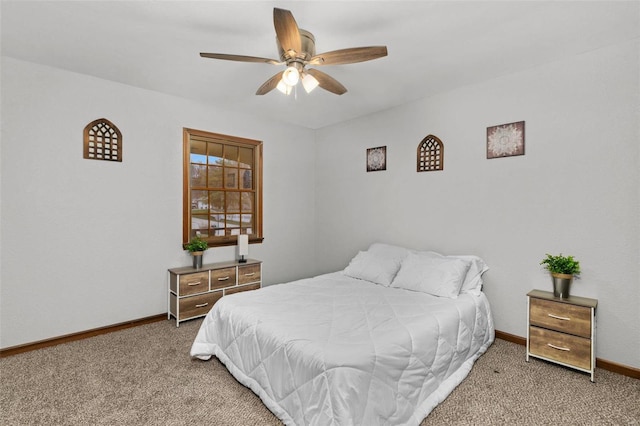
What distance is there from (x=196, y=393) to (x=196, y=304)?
1486 millimetres

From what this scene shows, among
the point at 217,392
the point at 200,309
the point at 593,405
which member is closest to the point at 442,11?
the point at 593,405

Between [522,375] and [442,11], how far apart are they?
2.78 metres

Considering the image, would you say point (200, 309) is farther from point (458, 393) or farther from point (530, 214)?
point (530, 214)

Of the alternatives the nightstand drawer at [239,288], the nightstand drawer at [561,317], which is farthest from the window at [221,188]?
the nightstand drawer at [561,317]

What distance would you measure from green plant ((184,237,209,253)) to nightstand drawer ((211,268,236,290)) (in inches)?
12.4

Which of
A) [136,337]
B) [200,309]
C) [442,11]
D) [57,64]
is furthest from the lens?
[200,309]

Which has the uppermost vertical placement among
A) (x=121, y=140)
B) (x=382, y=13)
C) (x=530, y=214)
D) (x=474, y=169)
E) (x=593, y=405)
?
(x=382, y=13)

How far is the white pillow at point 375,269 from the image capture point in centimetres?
339

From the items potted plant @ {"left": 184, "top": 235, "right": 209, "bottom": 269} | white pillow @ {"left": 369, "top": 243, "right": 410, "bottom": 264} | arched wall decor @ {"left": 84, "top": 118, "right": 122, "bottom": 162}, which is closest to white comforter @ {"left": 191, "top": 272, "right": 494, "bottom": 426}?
white pillow @ {"left": 369, "top": 243, "right": 410, "bottom": 264}

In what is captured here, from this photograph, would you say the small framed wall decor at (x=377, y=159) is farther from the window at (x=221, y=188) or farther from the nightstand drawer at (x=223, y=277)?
the nightstand drawer at (x=223, y=277)

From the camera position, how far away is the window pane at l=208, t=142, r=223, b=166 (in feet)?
13.5

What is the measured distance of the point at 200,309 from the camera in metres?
3.63

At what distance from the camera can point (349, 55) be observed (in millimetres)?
2041

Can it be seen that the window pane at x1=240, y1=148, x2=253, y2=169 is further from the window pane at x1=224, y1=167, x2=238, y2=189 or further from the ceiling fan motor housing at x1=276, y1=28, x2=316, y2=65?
the ceiling fan motor housing at x1=276, y1=28, x2=316, y2=65
